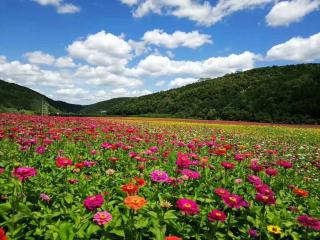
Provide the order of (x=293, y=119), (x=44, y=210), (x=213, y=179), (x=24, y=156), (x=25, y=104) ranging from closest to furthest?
(x=44, y=210), (x=213, y=179), (x=24, y=156), (x=293, y=119), (x=25, y=104)

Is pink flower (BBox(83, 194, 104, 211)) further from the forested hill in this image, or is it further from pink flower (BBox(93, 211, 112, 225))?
the forested hill

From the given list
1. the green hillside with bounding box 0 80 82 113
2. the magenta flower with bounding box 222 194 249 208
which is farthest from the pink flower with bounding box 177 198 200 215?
the green hillside with bounding box 0 80 82 113

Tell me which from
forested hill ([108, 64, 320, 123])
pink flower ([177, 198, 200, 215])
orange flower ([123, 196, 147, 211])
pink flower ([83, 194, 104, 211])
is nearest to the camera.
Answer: orange flower ([123, 196, 147, 211])

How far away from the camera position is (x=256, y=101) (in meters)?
54.2

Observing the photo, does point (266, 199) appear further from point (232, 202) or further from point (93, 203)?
point (93, 203)

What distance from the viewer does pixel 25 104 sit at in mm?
153250

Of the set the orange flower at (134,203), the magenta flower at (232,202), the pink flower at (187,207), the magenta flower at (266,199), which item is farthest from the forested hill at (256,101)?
the orange flower at (134,203)

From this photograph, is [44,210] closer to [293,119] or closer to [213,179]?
[213,179]

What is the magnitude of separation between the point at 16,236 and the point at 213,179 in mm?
3456

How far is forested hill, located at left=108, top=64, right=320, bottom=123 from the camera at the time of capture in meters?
46.3

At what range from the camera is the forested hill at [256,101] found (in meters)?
46.3

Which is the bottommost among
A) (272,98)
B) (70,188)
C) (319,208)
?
(319,208)

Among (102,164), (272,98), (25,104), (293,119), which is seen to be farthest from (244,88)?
(25,104)

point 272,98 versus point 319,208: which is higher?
point 272,98
